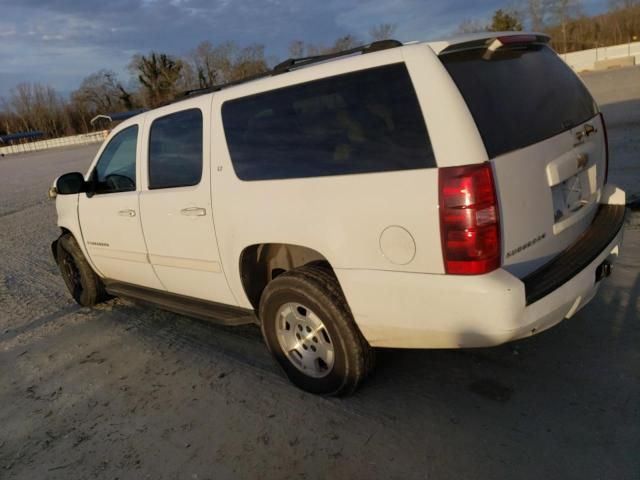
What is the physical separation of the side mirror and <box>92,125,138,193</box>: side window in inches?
5.3

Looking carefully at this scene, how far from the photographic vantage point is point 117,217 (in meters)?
4.31

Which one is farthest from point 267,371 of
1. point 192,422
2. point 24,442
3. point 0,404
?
point 0,404

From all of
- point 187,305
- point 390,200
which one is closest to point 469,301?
point 390,200

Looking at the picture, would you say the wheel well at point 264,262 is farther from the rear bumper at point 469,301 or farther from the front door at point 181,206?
the rear bumper at point 469,301

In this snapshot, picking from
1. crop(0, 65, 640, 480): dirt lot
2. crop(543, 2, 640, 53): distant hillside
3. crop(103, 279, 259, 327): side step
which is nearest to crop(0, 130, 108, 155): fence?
crop(103, 279, 259, 327): side step

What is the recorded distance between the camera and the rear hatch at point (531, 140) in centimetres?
242

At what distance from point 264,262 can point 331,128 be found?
1120 mm

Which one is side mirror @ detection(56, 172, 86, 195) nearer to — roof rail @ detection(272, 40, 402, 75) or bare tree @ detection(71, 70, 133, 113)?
roof rail @ detection(272, 40, 402, 75)

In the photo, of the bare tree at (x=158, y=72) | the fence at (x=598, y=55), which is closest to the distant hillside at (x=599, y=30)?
the fence at (x=598, y=55)

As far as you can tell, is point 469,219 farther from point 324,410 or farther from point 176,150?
point 176,150

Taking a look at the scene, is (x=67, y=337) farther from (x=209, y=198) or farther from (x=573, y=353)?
(x=573, y=353)

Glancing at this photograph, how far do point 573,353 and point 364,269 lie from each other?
1677 millimetres

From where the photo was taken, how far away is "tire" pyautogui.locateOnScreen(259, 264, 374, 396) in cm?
288

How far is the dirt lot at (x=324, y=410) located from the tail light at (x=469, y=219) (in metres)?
0.99
